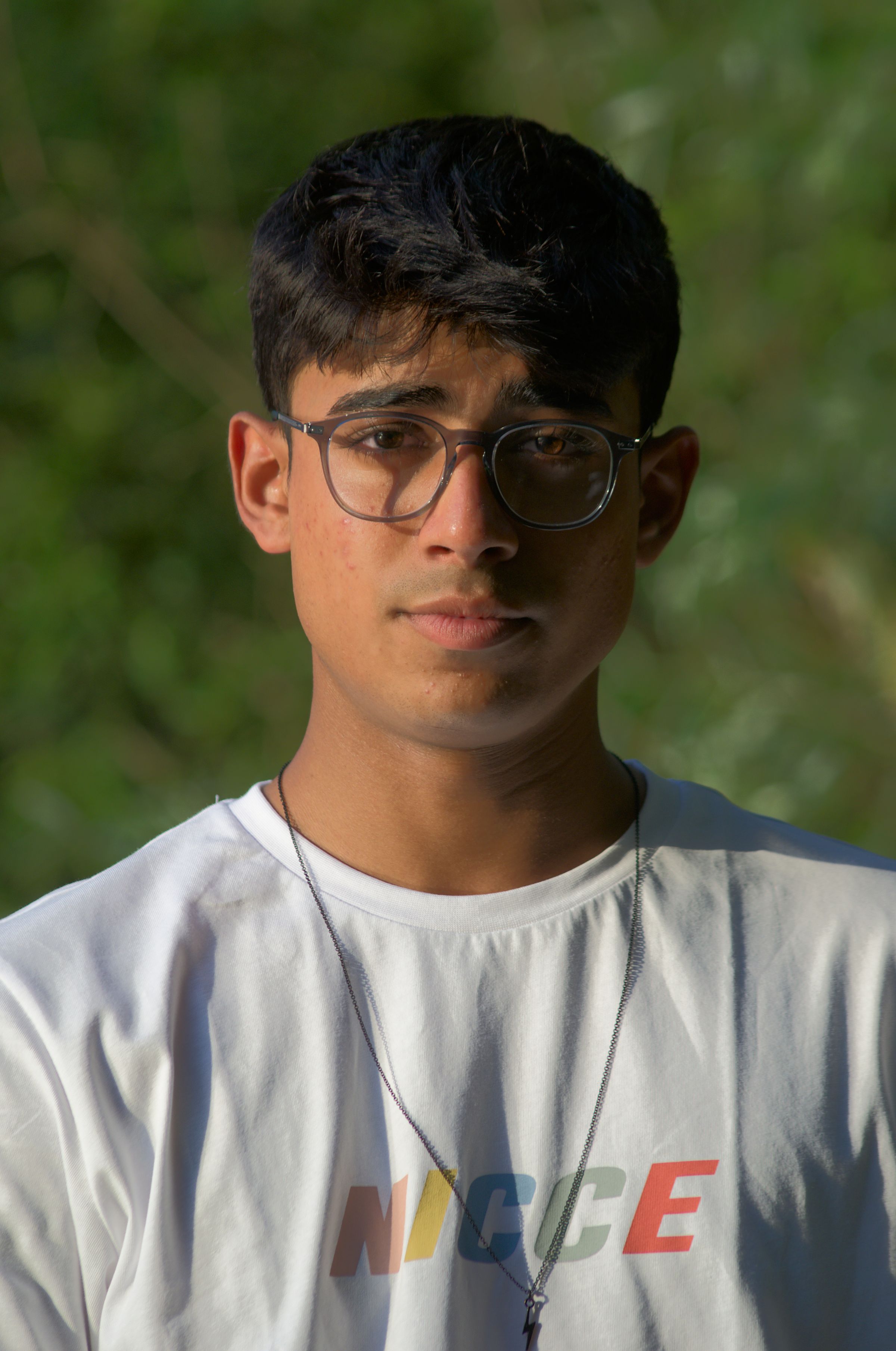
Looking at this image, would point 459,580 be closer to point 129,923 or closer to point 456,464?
point 456,464

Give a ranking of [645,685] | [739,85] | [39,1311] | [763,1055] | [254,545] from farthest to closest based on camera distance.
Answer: [254,545]
[645,685]
[739,85]
[763,1055]
[39,1311]

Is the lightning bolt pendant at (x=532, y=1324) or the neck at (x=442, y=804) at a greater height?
the neck at (x=442, y=804)

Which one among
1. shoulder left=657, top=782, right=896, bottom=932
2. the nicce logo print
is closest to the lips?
shoulder left=657, top=782, right=896, bottom=932

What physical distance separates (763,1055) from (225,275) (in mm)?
3016

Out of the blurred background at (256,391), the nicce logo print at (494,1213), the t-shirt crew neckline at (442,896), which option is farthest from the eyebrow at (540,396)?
the blurred background at (256,391)

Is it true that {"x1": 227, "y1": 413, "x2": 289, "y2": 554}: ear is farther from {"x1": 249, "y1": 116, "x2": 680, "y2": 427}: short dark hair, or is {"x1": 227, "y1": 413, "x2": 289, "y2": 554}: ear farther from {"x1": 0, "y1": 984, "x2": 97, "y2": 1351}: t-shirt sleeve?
{"x1": 0, "y1": 984, "x2": 97, "y2": 1351}: t-shirt sleeve

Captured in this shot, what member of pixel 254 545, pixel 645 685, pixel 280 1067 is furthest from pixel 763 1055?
Result: pixel 254 545

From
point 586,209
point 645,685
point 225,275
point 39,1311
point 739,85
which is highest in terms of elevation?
point 225,275

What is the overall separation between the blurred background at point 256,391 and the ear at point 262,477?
1.49 meters

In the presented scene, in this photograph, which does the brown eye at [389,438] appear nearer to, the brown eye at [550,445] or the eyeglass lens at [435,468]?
the eyeglass lens at [435,468]

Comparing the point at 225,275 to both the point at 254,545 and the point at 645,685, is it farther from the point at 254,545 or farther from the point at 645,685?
the point at 645,685

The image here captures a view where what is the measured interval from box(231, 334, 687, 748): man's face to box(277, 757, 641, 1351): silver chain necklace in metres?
0.21

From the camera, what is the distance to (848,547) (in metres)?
2.76

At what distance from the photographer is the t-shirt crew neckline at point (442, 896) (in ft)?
4.09
